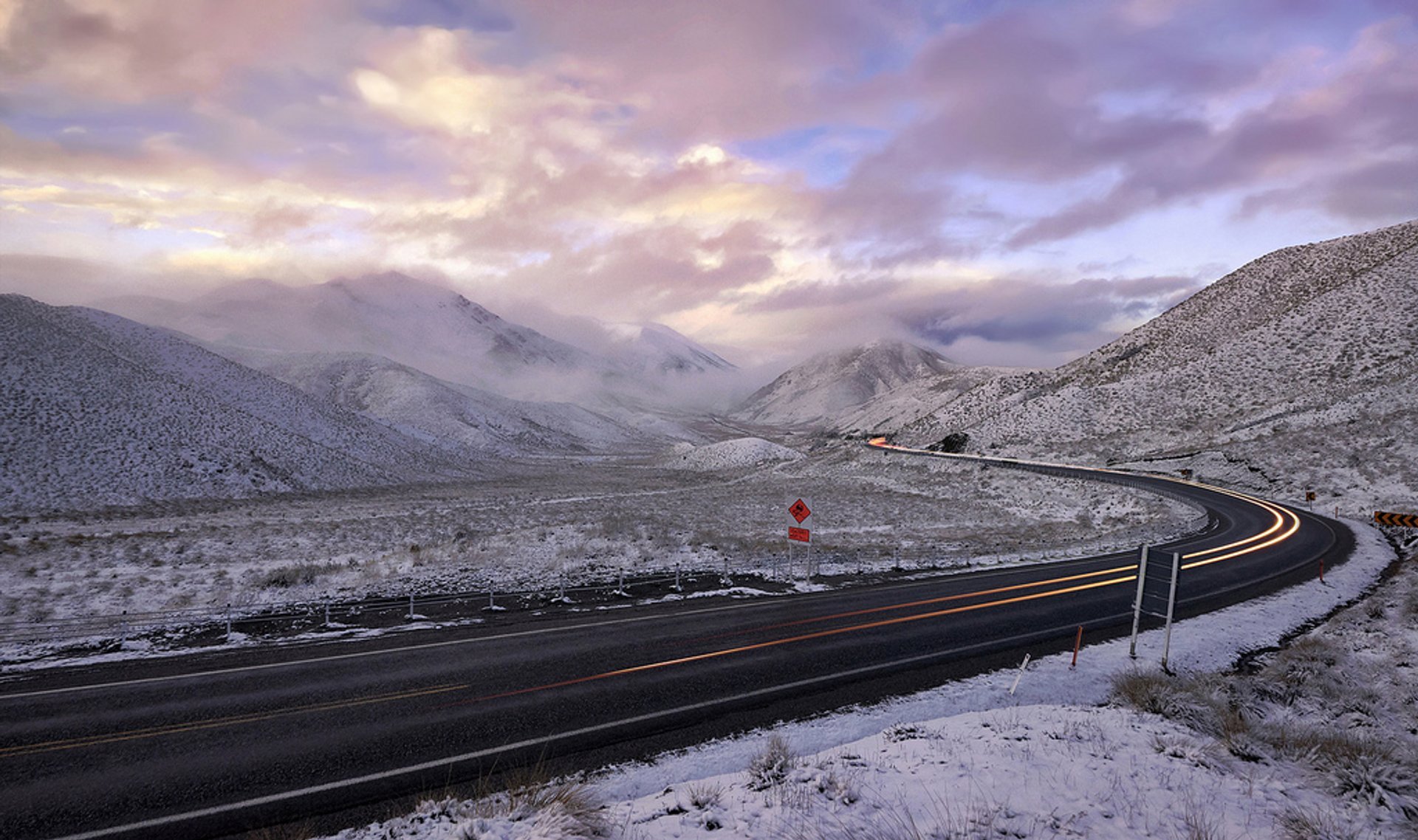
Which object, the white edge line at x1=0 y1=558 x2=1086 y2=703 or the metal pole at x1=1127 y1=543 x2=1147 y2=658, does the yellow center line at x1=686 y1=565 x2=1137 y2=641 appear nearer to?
the white edge line at x1=0 y1=558 x2=1086 y2=703

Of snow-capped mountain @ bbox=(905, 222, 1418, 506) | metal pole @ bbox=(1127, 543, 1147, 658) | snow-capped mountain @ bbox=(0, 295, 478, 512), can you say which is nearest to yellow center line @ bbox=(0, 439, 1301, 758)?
metal pole @ bbox=(1127, 543, 1147, 658)

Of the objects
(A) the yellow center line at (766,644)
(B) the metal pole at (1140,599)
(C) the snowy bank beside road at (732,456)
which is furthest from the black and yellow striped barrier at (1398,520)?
(C) the snowy bank beside road at (732,456)

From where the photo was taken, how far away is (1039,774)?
24.4ft

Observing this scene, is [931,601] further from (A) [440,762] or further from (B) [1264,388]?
(B) [1264,388]

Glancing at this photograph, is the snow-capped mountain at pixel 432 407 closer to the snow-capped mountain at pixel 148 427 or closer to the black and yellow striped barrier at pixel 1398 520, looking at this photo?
the snow-capped mountain at pixel 148 427

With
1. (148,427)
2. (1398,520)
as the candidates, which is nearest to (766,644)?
(1398,520)

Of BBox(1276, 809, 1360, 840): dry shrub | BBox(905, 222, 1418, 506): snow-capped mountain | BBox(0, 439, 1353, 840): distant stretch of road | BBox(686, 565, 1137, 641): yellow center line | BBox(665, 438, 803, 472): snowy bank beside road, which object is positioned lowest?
BBox(665, 438, 803, 472): snowy bank beside road

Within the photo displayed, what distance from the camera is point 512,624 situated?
16203 millimetres

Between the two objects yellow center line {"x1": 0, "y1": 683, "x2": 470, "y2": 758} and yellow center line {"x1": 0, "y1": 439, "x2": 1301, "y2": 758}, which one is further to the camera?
yellow center line {"x1": 0, "y1": 439, "x2": 1301, "y2": 758}

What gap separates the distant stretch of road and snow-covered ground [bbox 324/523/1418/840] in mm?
1093

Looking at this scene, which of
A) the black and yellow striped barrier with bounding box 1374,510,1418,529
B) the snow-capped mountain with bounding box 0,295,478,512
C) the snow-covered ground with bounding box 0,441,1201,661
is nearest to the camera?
the snow-covered ground with bounding box 0,441,1201,661

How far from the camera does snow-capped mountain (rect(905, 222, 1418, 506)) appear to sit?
49.0 m

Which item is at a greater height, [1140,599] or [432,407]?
[432,407]

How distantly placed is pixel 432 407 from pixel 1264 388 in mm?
130312
